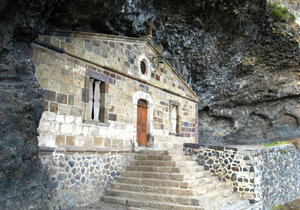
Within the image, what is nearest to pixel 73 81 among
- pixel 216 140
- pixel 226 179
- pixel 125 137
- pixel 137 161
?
pixel 125 137

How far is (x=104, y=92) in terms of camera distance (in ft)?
26.0

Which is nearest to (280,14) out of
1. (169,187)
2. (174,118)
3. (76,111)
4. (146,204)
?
(174,118)

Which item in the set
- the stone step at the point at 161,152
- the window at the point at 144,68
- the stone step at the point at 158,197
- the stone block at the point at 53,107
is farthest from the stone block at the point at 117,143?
the window at the point at 144,68

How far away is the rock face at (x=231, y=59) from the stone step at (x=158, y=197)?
182 inches

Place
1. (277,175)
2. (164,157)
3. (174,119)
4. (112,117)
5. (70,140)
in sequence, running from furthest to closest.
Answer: (174,119) → (277,175) → (112,117) → (164,157) → (70,140)

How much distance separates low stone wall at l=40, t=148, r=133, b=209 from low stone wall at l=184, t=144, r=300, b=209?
9.02 ft

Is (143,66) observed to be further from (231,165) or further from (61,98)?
(231,165)

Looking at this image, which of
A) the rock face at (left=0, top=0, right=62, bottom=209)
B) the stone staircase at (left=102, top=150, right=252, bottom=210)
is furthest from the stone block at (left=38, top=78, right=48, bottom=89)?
the stone staircase at (left=102, top=150, right=252, bottom=210)

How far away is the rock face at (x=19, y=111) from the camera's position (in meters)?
3.52

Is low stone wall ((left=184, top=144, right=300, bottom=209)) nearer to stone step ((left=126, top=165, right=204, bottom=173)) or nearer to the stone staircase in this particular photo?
the stone staircase

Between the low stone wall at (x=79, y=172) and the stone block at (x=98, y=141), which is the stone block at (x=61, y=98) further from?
the stone block at (x=98, y=141)

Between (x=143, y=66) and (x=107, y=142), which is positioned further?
(x=143, y=66)

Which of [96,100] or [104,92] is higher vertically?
[104,92]

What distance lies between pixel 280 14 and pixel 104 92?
8168 mm
